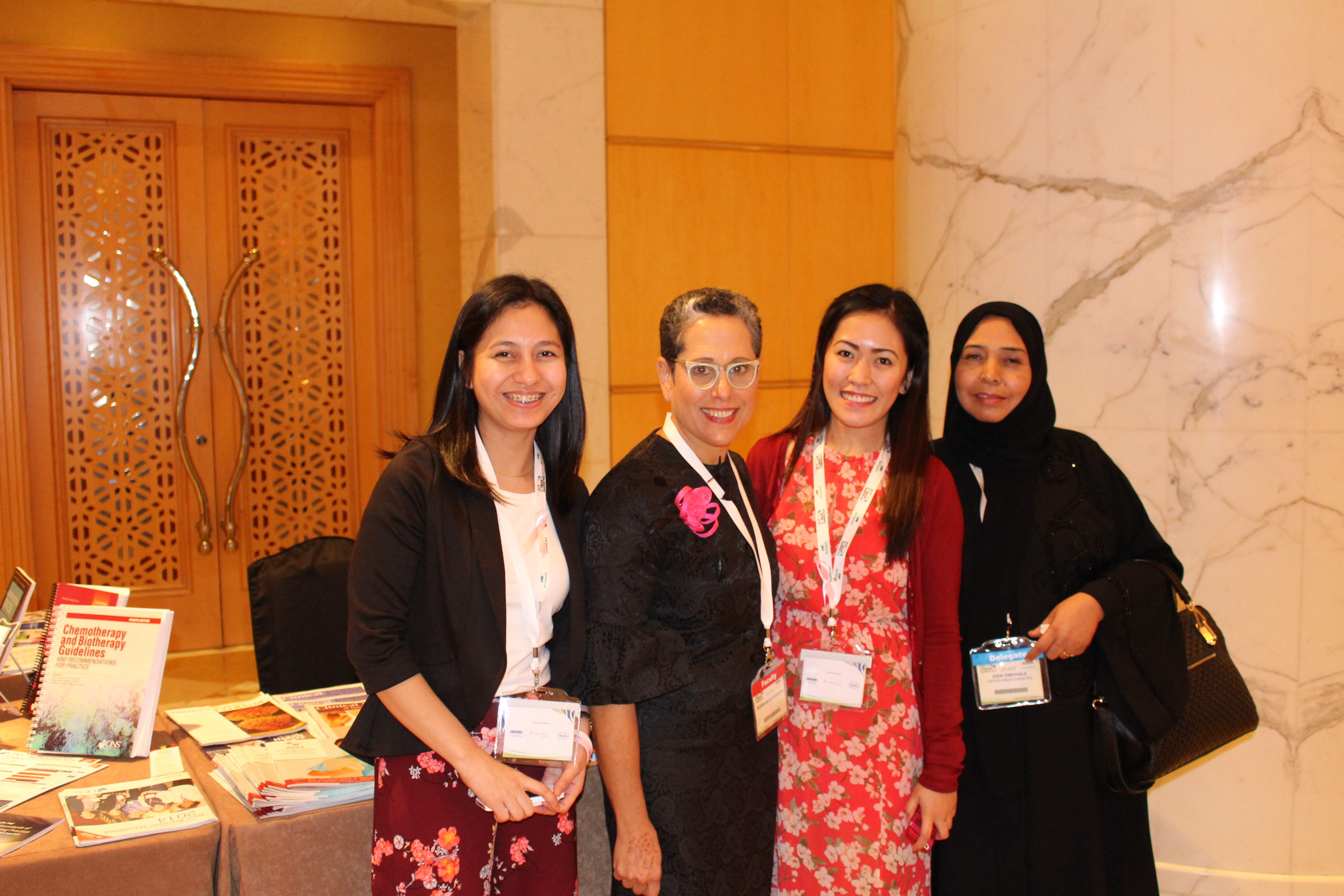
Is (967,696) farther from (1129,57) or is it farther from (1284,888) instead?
(1129,57)

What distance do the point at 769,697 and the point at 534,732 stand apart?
440 mm

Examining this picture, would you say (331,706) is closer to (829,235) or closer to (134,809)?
(134,809)

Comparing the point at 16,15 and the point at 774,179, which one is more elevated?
the point at 16,15

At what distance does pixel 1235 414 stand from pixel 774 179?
209 cm

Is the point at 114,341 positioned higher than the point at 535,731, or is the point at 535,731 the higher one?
the point at 114,341

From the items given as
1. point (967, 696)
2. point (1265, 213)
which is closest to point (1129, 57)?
point (1265, 213)

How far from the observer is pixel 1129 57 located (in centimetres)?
296

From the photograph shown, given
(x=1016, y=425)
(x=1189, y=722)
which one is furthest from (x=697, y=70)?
(x=1189, y=722)

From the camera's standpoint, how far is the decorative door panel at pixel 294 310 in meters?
4.45

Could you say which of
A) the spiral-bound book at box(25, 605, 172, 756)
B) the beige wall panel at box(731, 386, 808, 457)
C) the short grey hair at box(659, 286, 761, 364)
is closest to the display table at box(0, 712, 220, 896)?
the spiral-bound book at box(25, 605, 172, 756)

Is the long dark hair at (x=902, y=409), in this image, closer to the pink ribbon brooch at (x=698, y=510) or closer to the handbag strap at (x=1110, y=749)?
the pink ribbon brooch at (x=698, y=510)

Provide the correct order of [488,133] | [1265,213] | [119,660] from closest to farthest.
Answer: [119,660] < [1265,213] < [488,133]

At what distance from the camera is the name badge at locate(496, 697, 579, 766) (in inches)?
58.2

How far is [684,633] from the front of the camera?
1644 millimetres
